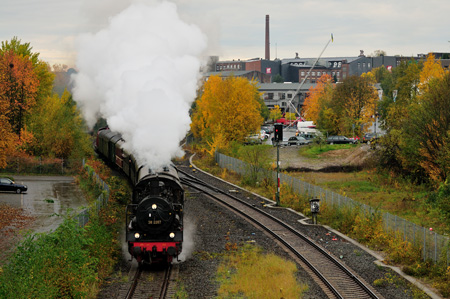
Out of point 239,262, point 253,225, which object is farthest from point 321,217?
point 239,262

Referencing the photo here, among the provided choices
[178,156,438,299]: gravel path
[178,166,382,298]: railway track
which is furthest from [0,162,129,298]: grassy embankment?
[178,166,382,298]: railway track

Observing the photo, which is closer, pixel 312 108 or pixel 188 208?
pixel 188 208

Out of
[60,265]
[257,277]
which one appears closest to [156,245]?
[60,265]

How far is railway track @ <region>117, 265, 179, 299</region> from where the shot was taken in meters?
17.5

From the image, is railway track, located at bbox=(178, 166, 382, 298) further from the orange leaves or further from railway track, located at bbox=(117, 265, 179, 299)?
the orange leaves

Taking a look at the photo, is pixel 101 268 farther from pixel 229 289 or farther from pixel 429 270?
pixel 429 270

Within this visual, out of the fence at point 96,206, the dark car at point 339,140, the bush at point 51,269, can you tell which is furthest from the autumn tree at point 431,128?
the dark car at point 339,140

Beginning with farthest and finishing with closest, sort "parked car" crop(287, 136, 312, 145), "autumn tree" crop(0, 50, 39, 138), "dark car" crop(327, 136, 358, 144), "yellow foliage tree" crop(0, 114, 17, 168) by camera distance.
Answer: "parked car" crop(287, 136, 312, 145) < "dark car" crop(327, 136, 358, 144) < "autumn tree" crop(0, 50, 39, 138) < "yellow foliage tree" crop(0, 114, 17, 168)

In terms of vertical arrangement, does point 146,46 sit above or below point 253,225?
above

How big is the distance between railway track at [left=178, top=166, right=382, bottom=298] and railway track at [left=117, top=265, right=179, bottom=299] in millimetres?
5576

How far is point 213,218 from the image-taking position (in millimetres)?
29844

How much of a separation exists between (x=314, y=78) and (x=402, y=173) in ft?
429

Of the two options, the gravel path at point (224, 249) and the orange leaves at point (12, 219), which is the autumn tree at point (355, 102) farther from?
the orange leaves at point (12, 219)

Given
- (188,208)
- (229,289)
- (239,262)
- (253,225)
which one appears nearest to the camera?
(229,289)
